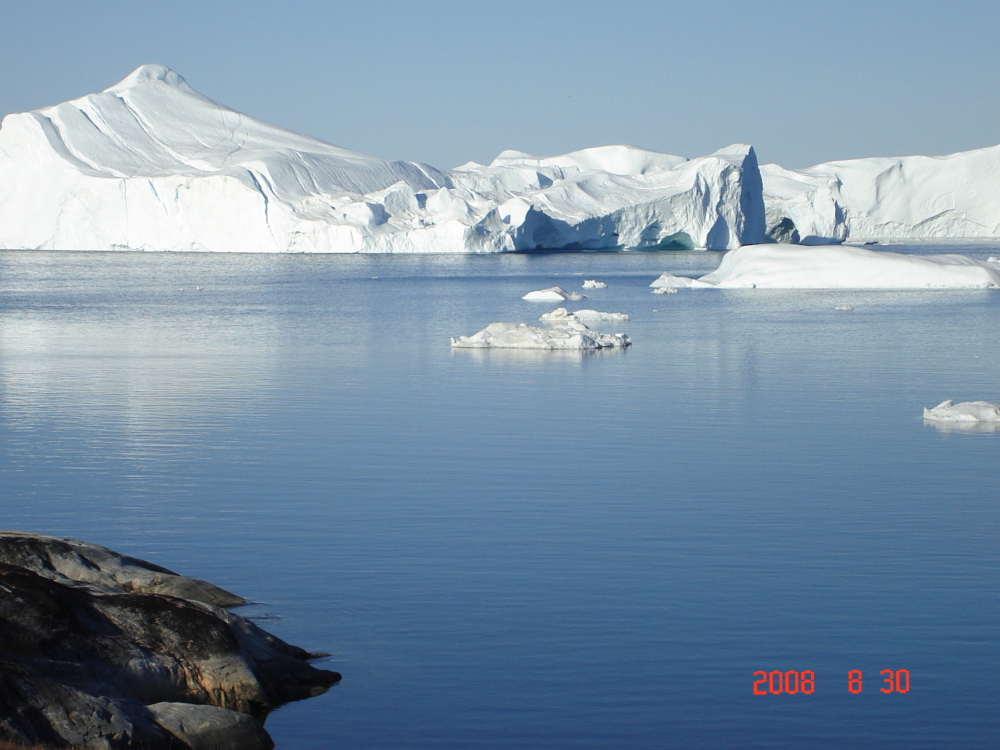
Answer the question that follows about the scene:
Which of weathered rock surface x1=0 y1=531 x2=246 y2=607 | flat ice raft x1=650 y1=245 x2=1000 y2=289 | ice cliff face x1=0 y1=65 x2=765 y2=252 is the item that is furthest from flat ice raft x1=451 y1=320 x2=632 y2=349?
ice cliff face x1=0 y1=65 x2=765 y2=252

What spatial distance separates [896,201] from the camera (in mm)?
73062

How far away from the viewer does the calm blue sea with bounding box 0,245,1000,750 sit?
4.03 m

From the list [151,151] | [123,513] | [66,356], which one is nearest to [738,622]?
[123,513]

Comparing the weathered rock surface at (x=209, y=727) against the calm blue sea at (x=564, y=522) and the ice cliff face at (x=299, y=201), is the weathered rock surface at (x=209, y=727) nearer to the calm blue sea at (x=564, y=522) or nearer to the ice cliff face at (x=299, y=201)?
the calm blue sea at (x=564, y=522)

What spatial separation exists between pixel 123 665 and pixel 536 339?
1263 centimetres

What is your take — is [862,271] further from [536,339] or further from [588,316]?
[536,339]

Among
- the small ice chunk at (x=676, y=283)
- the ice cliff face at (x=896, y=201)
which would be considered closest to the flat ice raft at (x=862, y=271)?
the small ice chunk at (x=676, y=283)

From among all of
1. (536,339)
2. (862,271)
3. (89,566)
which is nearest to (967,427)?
(89,566)

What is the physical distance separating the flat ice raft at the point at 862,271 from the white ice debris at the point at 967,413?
18.5 meters

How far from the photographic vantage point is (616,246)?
184 ft

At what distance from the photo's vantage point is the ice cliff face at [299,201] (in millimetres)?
51531

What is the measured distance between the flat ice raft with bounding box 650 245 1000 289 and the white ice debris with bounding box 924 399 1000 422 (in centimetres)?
1850

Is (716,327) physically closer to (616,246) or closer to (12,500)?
(12,500)

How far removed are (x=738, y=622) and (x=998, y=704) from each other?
3.41 ft
